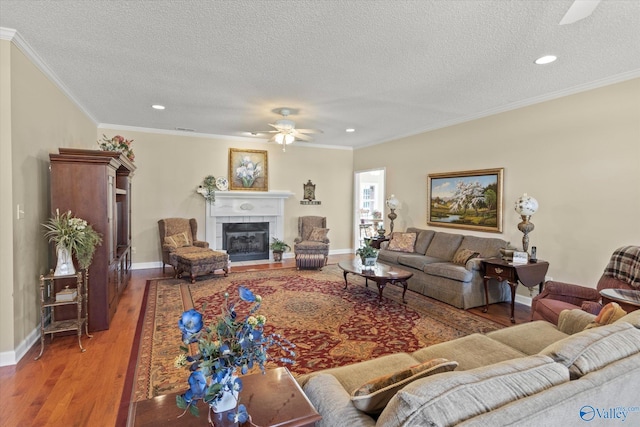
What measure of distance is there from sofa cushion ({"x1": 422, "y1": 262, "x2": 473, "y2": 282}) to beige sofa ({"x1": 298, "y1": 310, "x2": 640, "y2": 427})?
2396 millimetres

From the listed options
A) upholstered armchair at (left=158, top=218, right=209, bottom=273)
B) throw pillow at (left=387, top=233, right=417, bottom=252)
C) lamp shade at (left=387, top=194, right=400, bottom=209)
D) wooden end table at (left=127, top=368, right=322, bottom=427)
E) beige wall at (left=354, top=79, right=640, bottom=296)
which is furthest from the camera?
lamp shade at (left=387, top=194, right=400, bottom=209)

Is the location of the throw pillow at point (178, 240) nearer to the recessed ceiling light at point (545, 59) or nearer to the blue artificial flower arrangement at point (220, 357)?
the blue artificial flower arrangement at point (220, 357)

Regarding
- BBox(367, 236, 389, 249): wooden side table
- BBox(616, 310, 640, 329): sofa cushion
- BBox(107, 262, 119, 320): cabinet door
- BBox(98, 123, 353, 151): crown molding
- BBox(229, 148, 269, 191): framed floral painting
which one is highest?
BBox(98, 123, 353, 151): crown molding

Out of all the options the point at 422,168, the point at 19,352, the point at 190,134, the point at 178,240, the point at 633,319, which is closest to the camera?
the point at 633,319

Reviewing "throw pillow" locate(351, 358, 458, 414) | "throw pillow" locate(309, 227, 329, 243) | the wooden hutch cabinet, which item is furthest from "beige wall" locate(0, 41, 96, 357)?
"throw pillow" locate(309, 227, 329, 243)

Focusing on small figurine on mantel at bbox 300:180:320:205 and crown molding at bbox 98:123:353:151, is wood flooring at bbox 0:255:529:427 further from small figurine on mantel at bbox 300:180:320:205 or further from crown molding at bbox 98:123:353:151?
small figurine on mantel at bbox 300:180:320:205

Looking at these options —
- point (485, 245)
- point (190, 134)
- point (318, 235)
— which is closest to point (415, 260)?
point (485, 245)

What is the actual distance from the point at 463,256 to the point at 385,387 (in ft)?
12.4

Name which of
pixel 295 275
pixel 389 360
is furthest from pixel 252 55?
pixel 295 275

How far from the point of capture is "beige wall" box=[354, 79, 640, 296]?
3406mm

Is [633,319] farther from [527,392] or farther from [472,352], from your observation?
[527,392]

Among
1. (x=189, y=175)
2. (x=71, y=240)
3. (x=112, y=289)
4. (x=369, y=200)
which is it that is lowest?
(x=112, y=289)

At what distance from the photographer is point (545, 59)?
305cm

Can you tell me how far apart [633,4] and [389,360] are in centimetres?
293
